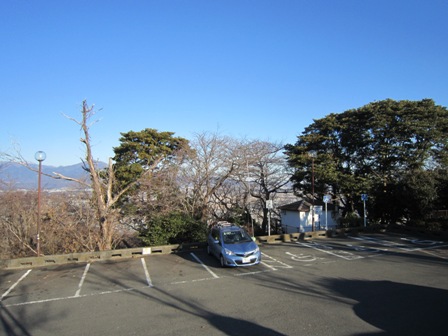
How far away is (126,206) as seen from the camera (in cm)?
1789

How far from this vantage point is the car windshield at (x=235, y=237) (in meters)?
10.9

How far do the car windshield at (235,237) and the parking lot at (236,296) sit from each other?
1.01m

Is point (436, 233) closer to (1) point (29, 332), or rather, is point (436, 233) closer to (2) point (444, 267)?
(2) point (444, 267)

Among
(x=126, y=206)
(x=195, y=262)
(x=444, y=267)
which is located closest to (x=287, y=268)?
(x=195, y=262)

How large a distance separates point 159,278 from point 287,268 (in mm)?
4503

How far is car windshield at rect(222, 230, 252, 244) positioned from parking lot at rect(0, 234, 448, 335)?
1.01m

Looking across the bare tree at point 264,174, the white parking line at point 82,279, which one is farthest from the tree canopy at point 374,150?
the white parking line at point 82,279

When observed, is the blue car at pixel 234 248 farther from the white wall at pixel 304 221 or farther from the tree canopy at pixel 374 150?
the white wall at pixel 304 221

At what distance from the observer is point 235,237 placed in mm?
11148

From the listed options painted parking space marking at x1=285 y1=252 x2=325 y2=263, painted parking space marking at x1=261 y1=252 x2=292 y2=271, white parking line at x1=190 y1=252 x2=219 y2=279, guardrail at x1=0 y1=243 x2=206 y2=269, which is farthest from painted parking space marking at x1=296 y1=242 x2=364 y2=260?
white parking line at x1=190 y1=252 x2=219 y2=279

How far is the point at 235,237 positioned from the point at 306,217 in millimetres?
15926

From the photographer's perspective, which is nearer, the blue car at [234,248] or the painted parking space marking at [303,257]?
the blue car at [234,248]

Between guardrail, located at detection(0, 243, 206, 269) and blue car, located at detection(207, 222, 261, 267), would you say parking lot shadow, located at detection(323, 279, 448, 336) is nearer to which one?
blue car, located at detection(207, 222, 261, 267)

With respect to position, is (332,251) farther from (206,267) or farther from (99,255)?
(99,255)
